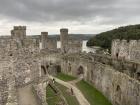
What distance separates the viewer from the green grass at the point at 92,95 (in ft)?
68.3

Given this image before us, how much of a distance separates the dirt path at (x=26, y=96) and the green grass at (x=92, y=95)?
22.3 feet

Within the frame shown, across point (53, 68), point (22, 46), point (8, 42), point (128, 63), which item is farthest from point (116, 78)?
point (53, 68)

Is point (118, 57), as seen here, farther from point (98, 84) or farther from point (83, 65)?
point (98, 84)

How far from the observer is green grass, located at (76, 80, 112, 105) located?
20.8m

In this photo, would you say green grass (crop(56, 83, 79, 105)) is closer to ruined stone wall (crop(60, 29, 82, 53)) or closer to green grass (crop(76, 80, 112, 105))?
green grass (crop(76, 80, 112, 105))

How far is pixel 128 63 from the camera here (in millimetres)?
25953

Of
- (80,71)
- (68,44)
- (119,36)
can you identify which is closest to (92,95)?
(80,71)

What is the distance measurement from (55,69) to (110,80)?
13764mm

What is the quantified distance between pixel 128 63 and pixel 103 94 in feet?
16.1

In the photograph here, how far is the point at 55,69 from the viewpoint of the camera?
34250mm

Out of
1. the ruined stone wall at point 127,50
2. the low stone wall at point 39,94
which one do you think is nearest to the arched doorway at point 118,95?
Answer: the low stone wall at point 39,94

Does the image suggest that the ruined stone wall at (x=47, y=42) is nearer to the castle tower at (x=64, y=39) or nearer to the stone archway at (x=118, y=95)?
the castle tower at (x=64, y=39)

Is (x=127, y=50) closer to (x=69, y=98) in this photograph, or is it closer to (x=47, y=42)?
(x=69, y=98)

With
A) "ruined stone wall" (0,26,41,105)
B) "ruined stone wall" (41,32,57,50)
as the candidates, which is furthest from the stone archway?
"ruined stone wall" (41,32,57,50)
